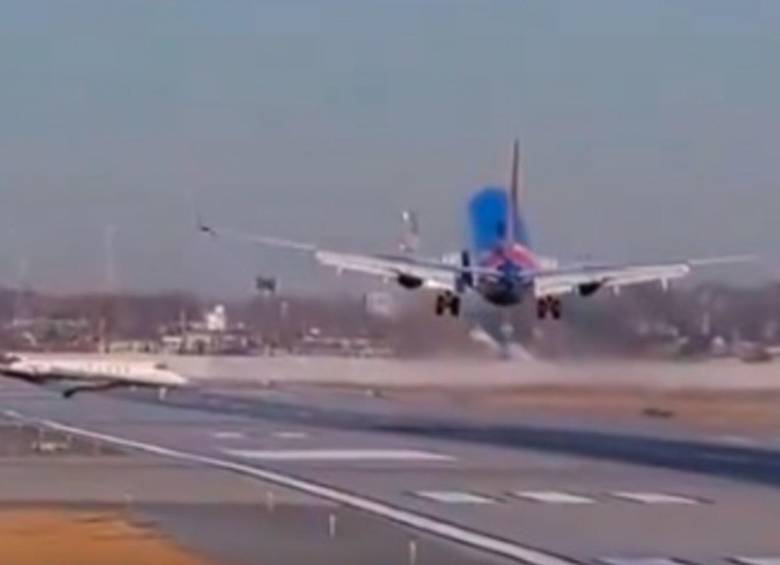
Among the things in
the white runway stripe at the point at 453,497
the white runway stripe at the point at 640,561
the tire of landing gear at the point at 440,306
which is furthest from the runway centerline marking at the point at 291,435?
the white runway stripe at the point at 640,561

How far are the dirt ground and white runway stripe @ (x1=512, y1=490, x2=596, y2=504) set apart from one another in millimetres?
5878

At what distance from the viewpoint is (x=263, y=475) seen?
3622 cm

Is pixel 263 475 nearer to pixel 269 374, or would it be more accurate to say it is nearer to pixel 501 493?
pixel 501 493

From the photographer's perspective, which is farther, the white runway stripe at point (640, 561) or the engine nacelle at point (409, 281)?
the engine nacelle at point (409, 281)

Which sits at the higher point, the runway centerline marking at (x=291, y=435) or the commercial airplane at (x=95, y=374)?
the commercial airplane at (x=95, y=374)

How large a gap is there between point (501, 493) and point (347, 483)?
8.90 ft

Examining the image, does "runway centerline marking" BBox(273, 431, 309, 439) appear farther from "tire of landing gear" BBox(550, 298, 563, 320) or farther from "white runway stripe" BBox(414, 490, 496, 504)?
"white runway stripe" BBox(414, 490, 496, 504)

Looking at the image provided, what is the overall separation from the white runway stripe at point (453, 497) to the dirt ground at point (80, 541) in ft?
16.0

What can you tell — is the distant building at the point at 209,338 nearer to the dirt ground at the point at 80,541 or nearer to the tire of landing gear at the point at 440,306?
the tire of landing gear at the point at 440,306

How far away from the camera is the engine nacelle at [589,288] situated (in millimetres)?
73625

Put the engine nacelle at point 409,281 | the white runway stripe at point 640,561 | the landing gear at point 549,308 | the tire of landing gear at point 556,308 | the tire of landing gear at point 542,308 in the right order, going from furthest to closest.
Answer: the engine nacelle at point 409,281, the tire of landing gear at point 542,308, the landing gear at point 549,308, the tire of landing gear at point 556,308, the white runway stripe at point 640,561

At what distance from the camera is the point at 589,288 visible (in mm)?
74375

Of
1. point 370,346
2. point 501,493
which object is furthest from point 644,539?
point 370,346

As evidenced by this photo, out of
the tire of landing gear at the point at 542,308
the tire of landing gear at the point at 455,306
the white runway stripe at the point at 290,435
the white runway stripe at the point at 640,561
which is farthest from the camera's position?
the tire of landing gear at the point at 455,306
